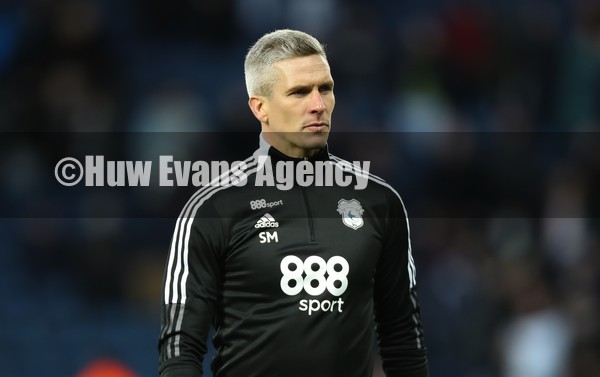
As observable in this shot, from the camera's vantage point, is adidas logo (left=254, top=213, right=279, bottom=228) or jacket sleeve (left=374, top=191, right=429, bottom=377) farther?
jacket sleeve (left=374, top=191, right=429, bottom=377)

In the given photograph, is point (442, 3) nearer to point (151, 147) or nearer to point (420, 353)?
point (151, 147)

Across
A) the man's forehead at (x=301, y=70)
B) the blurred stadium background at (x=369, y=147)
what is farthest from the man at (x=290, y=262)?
the blurred stadium background at (x=369, y=147)

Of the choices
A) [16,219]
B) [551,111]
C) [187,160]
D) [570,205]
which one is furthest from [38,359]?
[551,111]

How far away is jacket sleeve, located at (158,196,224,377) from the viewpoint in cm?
371

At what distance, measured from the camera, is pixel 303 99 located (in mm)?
3889

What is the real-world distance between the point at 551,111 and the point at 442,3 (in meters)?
1.49

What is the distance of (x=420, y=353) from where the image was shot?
405cm

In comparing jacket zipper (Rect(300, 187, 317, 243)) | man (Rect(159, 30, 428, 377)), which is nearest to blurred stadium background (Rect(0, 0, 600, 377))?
man (Rect(159, 30, 428, 377))

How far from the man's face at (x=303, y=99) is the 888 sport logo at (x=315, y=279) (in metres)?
0.42

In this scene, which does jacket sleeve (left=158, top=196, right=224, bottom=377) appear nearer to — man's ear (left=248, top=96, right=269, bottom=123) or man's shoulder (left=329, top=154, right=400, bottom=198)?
man's ear (left=248, top=96, right=269, bottom=123)

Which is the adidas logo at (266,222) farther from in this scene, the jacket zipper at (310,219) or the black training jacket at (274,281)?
the jacket zipper at (310,219)

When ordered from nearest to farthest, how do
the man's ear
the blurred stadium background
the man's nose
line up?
1. the man's nose
2. the man's ear
3. the blurred stadium background

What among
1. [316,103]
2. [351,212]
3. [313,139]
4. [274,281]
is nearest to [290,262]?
[274,281]

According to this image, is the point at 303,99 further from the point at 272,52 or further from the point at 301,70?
the point at 272,52
